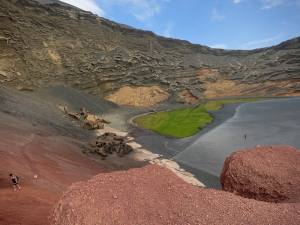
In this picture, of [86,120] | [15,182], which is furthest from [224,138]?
[15,182]

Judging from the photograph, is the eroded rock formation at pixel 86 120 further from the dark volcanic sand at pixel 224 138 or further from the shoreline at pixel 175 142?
the dark volcanic sand at pixel 224 138

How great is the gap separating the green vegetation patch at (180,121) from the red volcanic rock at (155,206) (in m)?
45.8

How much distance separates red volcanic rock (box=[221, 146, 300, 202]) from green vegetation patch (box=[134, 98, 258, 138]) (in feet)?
127

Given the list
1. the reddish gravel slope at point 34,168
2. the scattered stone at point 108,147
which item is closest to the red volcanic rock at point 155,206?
the reddish gravel slope at point 34,168

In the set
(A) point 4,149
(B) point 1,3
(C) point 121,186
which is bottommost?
(A) point 4,149

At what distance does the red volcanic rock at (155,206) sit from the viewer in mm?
10141

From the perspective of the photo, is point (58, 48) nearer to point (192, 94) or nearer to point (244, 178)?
point (192, 94)

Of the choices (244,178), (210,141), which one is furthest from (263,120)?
(244,178)

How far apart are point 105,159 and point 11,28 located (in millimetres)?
55517

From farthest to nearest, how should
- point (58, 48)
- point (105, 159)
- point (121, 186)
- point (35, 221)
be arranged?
1. point (58, 48)
2. point (105, 159)
3. point (35, 221)
4. point (121, 186)

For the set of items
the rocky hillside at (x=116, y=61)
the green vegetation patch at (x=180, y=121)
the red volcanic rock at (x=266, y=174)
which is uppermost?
the rocky hillside at (x=116, y=61)

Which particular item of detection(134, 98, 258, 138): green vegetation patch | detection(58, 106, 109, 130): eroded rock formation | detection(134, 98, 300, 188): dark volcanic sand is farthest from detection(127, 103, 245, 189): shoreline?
detection(58, 106, 109, 130): eroded rock formation

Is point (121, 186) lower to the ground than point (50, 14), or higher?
lower

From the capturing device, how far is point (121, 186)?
11.0 metres
